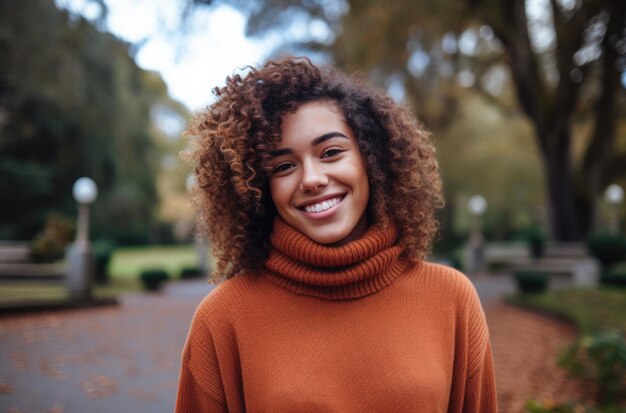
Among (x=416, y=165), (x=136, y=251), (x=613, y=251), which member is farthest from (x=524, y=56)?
(x=136, y=251)

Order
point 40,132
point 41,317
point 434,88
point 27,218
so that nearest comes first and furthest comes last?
point 41,317 → point 434,88 → point 40,132 → point 27,218

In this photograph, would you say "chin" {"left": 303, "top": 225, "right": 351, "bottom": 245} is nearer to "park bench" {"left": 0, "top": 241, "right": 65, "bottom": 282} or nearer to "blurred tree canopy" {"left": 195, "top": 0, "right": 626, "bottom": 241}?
"blurred tree canopy" {"left": 195, "top": 0, "right": 626, "bottom": 241}

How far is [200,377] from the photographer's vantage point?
1472mm

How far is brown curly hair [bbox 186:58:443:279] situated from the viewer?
1.53 m

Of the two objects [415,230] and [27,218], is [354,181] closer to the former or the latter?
[415,230]

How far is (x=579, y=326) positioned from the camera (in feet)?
28.3

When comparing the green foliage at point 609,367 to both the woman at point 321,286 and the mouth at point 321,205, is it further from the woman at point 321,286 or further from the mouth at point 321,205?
the mouth at point 321,205

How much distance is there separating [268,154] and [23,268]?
52.5ft

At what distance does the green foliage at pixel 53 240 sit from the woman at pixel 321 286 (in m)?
16.6

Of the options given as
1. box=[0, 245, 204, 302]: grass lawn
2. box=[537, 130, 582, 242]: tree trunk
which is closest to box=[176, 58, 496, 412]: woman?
box=[0, 245, 204, 302]: grass lawn

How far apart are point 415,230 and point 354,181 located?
0.30 meters

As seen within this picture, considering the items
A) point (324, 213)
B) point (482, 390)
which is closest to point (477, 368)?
point (482, 390)

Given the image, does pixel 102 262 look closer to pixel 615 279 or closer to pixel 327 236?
pixel 615 279

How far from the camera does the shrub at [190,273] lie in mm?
19562
